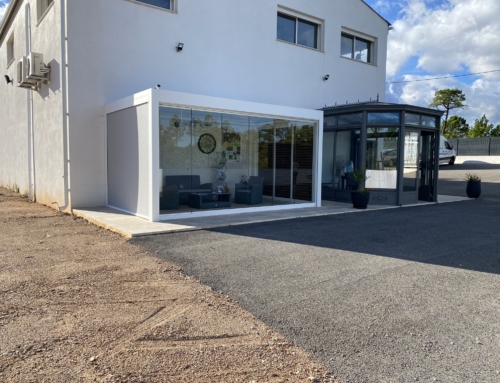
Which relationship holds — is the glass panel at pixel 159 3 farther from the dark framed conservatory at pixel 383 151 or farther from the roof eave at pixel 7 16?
the roof eave at pixel 7 16

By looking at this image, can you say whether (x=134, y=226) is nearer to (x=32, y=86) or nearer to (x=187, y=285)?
(x=187, y=285)

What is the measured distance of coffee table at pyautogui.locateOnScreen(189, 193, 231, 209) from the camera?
9.12m

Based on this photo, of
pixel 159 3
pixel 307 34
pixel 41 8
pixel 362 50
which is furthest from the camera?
pixel 362 50

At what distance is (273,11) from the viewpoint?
42.4ft

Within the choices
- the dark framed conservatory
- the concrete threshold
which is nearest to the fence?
the dark framed conservatory

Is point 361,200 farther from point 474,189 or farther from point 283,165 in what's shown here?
point 474,189

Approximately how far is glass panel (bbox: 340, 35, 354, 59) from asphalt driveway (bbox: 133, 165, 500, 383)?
941cm

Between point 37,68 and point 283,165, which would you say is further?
point 283,165

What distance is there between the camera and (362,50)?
16.3 metres

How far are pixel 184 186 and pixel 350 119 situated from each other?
227 inches

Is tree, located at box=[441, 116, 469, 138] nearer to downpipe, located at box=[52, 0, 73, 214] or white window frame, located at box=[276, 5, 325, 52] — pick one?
white window frame, located at box=[276, 5, 325, 52]

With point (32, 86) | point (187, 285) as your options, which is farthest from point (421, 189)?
point (32, 86)

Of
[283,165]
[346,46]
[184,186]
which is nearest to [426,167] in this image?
[283,165]

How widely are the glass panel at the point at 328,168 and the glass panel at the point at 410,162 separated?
218 cm
